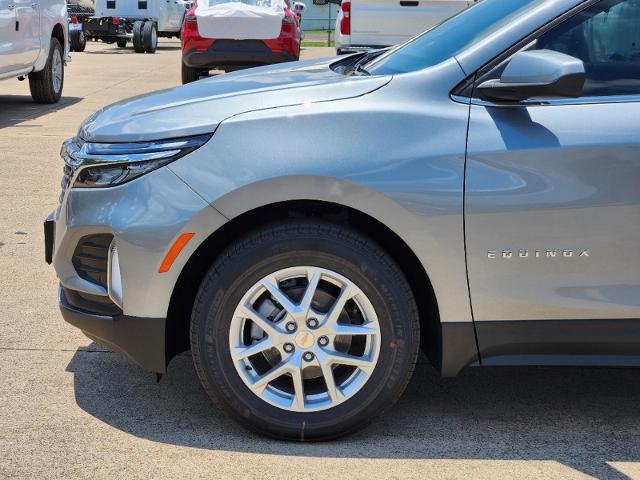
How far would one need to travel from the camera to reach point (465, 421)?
13.2 feet

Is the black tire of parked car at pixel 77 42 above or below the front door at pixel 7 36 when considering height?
below

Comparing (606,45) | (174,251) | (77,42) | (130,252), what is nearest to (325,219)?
(174,251)

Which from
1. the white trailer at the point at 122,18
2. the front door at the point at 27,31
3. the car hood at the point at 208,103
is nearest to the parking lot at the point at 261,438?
the car hood at the point at 208,103

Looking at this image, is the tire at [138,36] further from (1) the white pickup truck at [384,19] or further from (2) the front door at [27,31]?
(2) the front door at [27,31]

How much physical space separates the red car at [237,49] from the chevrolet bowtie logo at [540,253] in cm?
1073

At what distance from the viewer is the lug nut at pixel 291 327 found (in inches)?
145

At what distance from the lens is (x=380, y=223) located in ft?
12.1

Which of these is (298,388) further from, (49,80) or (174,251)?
(49,80)

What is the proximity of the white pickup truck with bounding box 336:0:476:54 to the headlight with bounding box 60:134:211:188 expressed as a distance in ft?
33.5

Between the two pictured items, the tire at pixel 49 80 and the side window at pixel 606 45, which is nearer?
the side window at pixel 606 45

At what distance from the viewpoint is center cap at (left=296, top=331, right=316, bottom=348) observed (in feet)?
12.1

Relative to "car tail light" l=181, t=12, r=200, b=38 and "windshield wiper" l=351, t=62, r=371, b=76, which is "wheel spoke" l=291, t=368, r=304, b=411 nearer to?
"windshield wiper" l=351, t=62, r=371, b=76

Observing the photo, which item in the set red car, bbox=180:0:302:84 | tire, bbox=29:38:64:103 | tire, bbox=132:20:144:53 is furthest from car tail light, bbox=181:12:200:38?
tire, bbox=132:20:144:53

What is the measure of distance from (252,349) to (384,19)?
1065 centimetres
